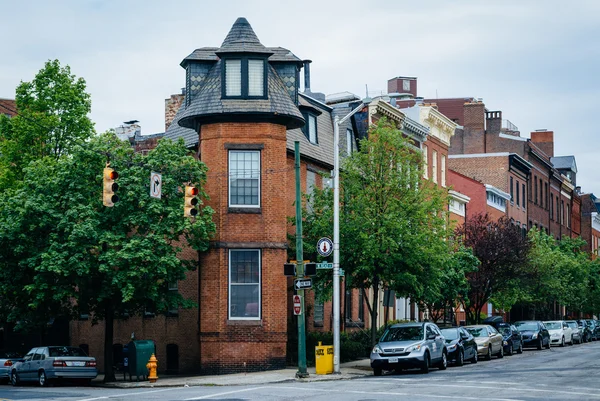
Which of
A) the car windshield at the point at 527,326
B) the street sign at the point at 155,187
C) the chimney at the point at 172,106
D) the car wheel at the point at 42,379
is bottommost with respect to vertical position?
the car wheel at the point at 42,379

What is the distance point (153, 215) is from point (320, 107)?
14372 millimetres

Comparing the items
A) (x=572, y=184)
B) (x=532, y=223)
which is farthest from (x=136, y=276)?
(x=572, y=184)

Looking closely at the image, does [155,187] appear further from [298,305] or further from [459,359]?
[459,359]

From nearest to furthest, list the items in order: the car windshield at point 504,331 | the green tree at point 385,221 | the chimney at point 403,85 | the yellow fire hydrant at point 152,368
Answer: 1. the yellow fire hydrant at point 152,368
2. the green tree at point 385,221
3. the car windshield at point 504,331
4. the chimney at point 403,85

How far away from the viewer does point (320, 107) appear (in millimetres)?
44719

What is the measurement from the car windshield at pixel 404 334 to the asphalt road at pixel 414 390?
1.19 metres

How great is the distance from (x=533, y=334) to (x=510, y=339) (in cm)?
605

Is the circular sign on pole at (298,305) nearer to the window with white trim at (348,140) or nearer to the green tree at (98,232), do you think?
the green tree at (98,232)

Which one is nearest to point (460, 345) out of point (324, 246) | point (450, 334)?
point (450, 334)

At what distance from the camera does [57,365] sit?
1234 inches

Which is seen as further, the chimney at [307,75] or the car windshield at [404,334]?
the chimney at [307,75]

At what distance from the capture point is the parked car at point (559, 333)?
182 ft

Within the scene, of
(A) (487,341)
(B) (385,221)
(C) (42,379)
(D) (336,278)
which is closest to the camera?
(D) (336,278)

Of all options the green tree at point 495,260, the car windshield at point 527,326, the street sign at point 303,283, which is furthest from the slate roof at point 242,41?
the car windshield at point 527,326
